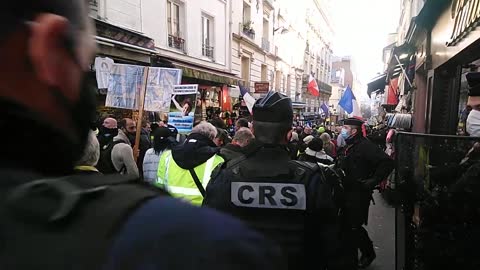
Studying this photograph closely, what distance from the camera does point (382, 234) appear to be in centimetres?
685

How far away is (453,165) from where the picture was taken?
3051 millimetres

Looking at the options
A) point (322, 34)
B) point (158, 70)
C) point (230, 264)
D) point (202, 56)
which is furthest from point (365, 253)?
point (322, 34)

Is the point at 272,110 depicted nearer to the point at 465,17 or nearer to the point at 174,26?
the point at 465,17

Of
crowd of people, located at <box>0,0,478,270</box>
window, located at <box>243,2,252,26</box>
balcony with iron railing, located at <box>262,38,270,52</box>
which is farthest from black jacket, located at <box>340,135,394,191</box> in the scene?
balcony with iron railing, located at <box>262,38,270,52</box>

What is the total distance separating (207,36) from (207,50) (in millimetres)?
677

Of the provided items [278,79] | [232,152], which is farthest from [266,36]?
[232,152]

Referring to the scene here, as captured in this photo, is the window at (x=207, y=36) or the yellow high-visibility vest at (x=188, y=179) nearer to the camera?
the yellow high-visibility vest at (x=188, y=179)

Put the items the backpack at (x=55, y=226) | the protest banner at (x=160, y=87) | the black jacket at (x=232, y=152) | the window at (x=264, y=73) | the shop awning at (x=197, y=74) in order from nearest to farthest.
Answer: the backpack at (x=55, y=226) < the black jacket at (x=232, y=152) < the protest banner at (x=160, y=87) < the shop awning at (x=197, y=74) < the window at (x=264, y=73)

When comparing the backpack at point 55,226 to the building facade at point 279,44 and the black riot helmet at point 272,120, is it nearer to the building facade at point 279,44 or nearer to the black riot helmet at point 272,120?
the black riot helmet at point 272,120

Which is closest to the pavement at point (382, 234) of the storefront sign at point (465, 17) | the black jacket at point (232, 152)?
the black jacket at point (232, 152)

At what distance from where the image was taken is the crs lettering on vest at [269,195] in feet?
7.77

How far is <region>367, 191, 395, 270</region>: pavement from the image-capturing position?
557cm

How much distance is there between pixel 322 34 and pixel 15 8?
183 feet

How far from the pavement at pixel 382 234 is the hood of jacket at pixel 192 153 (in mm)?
3023
